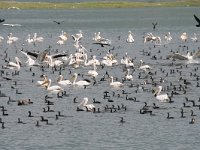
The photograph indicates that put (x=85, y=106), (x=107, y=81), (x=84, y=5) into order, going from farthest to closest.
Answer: (x=84, y=5)
(x=107, y=81)
(x=85, y=106)

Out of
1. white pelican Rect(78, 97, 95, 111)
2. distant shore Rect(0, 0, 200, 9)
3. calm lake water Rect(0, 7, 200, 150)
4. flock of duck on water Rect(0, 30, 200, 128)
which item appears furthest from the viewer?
distant shore Rect(0, 0, 200, 9)

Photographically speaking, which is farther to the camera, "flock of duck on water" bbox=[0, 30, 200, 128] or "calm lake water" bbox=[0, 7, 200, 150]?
"flock of duck on water" bbox=[0, 30, 200, 128]

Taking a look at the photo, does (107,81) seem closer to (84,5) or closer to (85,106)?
(85,106)

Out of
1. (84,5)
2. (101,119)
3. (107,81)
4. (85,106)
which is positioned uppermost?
(84,5)

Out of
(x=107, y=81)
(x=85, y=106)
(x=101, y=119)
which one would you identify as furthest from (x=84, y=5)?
(x=101, y=119)

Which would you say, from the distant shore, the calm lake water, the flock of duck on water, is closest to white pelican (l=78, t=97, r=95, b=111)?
the flock of duck on water

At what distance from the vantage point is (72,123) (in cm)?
3706

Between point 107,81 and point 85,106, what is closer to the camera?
point 85,106

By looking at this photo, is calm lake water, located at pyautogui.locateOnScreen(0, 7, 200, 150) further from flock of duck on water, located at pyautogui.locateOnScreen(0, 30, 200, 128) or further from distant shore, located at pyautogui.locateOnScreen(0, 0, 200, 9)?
distant shore, located at pyautogui.locateOnScreen(0, 0, 200, 9)

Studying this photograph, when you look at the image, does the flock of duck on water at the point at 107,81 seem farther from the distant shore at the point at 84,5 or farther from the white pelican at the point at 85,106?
the distant shore at the point at 84,5

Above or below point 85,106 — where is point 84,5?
above

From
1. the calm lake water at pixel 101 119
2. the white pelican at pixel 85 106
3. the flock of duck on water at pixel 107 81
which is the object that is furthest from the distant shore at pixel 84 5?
the white pelican at pixel 85 106

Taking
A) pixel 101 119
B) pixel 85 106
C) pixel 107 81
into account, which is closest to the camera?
pixel 101 119

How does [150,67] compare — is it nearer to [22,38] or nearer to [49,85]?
[49,85]
